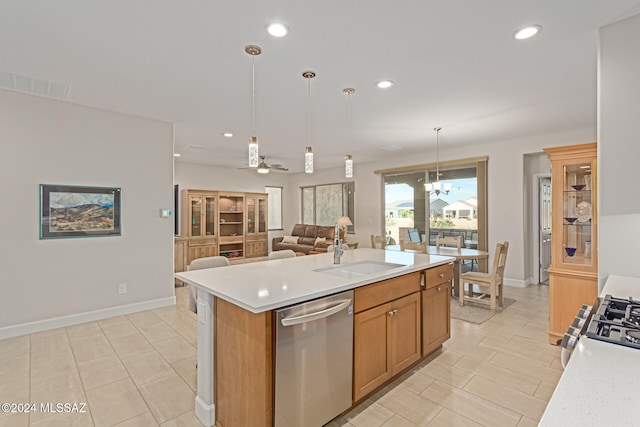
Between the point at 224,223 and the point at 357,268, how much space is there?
621 centimetres

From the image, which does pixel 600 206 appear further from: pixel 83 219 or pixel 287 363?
pixel 83 219

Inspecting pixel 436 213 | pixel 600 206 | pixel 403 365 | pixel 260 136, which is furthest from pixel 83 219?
pixel 436 213

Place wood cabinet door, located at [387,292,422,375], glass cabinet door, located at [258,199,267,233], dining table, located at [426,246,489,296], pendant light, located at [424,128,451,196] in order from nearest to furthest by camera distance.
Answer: wood cabinet door, located at [387,292,422,375]
dining table, located at [426,246,489,296]
pendant light, located at [424,128,451,196]
glass cabinet door, located at [258,199,267,233]

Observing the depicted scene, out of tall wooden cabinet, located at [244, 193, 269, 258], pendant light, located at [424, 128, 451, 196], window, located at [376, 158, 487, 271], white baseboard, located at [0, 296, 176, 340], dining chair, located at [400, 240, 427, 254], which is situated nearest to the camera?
white baseboard, located at [0, 296, 176, 340]

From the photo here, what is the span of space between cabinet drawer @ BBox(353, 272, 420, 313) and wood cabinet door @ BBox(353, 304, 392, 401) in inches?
2.0

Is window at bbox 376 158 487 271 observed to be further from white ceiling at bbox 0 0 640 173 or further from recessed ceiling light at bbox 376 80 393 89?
recessed ceiling light at bbox 376 80 393 89

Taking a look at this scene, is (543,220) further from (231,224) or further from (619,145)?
(231,224)

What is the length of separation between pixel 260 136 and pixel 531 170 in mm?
5010

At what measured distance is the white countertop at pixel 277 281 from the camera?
1684mm

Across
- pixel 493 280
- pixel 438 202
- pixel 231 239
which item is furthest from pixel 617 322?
pixel 231 239

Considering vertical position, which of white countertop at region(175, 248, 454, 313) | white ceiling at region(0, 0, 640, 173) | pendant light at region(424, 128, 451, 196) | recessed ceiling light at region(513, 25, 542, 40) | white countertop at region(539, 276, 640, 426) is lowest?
white countertop at region(539, 276, 640, 426)

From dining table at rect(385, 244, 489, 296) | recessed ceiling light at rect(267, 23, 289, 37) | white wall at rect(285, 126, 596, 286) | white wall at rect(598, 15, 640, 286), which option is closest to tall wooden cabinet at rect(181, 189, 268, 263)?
white wall at rect(285, 126, 596, 286)

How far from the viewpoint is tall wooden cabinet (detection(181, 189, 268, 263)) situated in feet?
24.6

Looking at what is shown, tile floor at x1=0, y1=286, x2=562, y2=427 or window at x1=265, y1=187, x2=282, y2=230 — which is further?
window at x1=265, y1=187, x2=282, y2=230
